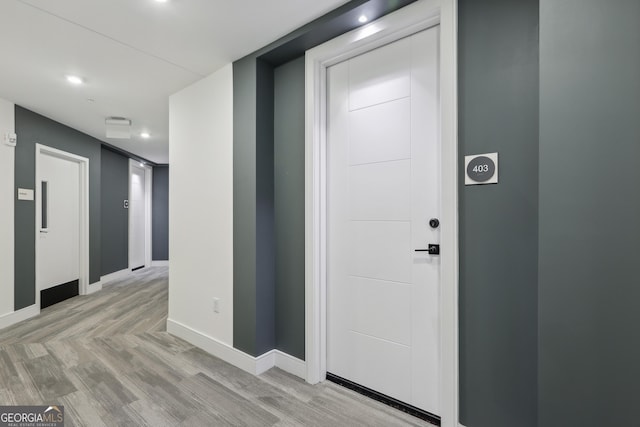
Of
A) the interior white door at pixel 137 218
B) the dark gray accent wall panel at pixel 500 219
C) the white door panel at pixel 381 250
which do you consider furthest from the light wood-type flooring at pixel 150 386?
the interior white door at pixel 137 218

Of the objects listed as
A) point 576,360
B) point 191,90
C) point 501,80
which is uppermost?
point 191,90

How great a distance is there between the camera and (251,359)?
2.43 meters

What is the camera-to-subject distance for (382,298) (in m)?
2.04

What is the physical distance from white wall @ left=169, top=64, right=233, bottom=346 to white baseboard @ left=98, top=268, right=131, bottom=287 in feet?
10.5

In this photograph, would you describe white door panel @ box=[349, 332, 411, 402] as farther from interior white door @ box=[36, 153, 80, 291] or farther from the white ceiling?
interior white door @ box=[36, 153, 80, 291]

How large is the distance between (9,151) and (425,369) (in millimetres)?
4789

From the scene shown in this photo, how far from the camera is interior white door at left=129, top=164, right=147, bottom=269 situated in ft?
21.3

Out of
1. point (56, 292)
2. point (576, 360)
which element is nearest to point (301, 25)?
point (576, 360)

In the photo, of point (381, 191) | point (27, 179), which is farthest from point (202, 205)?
point (27, 179)

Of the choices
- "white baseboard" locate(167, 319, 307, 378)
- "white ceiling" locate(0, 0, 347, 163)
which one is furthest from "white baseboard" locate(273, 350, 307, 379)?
"white ceiling" locate(0, 0, 347, 163)

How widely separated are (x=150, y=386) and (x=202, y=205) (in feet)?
4.93

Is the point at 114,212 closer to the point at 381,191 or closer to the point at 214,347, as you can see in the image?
the point at 214,347

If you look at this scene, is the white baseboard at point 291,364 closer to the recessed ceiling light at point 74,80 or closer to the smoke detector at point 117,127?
the recessed ceiling light at point 74,80

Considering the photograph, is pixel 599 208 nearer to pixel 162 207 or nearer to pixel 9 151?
pixel 9 151
